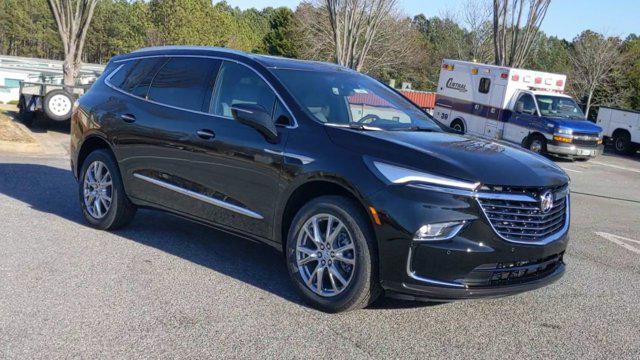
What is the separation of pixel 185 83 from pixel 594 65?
4392cm

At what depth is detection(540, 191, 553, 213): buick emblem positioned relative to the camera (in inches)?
170

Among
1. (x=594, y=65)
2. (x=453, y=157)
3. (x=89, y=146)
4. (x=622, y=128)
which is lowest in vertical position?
(x=89, y=146)

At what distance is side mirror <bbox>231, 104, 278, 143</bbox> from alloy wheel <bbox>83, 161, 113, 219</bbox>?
203cm

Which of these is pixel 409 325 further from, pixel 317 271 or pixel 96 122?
pixel 96 122

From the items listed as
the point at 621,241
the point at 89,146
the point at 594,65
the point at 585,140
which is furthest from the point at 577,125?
the point at 594,65

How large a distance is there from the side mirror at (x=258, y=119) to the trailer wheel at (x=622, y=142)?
2467cm

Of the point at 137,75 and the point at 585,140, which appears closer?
the point at 137,75

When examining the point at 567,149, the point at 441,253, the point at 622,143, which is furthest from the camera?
the point at 622,143

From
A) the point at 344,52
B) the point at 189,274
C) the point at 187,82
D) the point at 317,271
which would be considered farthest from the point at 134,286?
the point at 344,52

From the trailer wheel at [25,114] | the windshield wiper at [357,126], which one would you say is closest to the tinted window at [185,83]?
the windshield wiper at [357,126]

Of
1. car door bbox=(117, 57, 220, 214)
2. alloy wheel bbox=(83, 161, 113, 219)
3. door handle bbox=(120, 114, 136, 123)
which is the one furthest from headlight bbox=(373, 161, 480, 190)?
alloy wheel bbox=(83, 161, 113, 219)

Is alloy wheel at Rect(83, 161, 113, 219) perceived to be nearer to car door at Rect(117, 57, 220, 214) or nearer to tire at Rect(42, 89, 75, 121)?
car door at Rect(117, 57, 220, 214)

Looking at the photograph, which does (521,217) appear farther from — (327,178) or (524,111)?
(524,111)

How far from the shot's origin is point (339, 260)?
4418 mm
